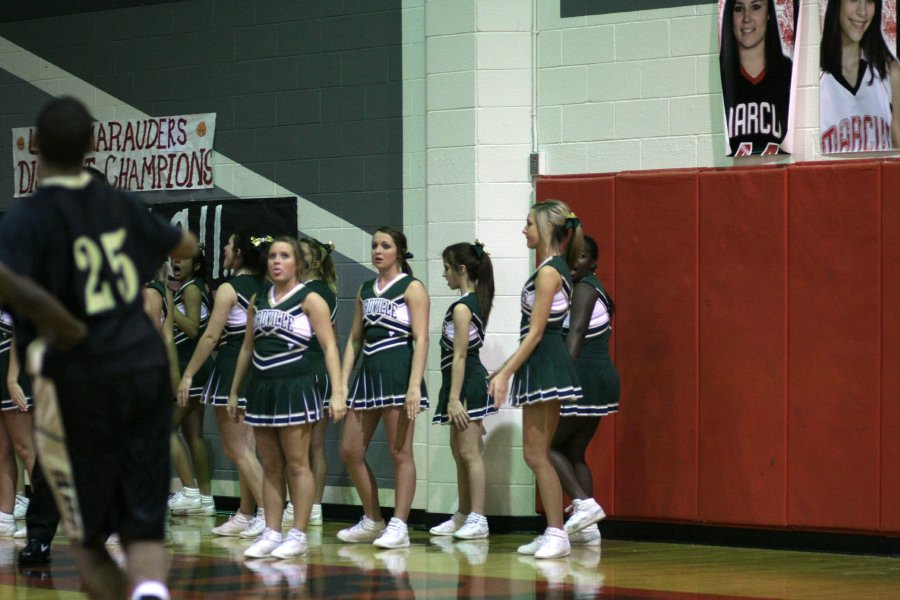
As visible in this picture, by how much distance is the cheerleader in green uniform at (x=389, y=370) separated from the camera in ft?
25.1

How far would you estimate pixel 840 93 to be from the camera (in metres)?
7.51

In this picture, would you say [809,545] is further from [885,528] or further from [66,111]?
[66,111]

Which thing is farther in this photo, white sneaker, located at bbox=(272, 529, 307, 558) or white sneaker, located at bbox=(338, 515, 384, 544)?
white sneaker, located at bbox=(338, 515, 384, 544)

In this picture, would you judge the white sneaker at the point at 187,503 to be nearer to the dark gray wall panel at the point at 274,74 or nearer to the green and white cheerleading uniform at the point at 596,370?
the dark gray wall panel at the point at 274,74

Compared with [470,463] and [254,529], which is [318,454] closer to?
[254,529]

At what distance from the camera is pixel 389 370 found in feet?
25.2

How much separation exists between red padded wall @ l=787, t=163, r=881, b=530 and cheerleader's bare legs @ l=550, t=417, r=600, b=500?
1137 mm

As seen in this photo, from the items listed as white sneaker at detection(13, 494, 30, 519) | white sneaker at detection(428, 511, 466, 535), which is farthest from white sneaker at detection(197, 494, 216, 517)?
white sneaker at detection(428, 511, 466, 535)

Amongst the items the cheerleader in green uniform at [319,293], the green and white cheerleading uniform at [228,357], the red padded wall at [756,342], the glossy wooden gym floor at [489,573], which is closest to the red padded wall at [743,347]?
the red padded wall at [756,342]

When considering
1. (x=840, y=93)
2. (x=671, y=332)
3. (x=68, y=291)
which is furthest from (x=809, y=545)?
(x=68, y=291)

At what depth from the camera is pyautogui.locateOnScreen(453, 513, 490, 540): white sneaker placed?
26.1ft

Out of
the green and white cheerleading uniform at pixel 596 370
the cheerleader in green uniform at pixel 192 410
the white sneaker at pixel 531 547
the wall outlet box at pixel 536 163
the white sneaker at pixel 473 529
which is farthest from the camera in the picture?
the cheerleader in green uniform at pixel 192 410

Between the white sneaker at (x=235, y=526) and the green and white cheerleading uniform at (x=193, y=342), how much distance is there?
141 centimetres

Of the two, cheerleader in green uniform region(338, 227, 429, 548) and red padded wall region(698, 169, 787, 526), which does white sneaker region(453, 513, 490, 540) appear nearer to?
cheerleader in green uniform region(338, 227, 429, 548)
